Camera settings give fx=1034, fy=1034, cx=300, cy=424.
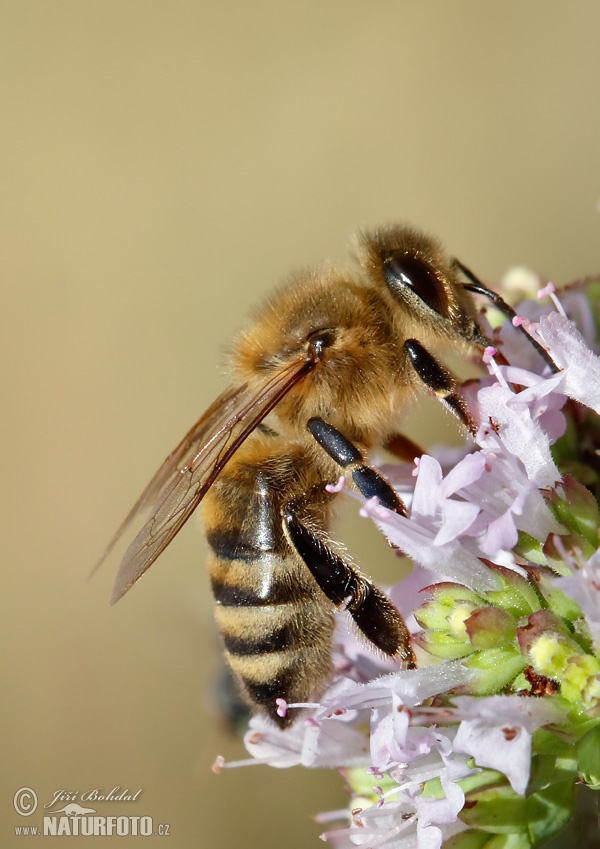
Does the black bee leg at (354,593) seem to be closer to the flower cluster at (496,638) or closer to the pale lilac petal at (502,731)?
the flower cluster at (496,638)

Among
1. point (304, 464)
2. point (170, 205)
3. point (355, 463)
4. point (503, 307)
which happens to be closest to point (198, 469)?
point (304, 464)

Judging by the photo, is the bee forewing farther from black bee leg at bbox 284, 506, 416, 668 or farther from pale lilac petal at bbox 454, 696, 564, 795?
pale lilac petal at bbox 454, 696, 564, 795

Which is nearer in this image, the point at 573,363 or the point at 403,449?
the point at 573,363

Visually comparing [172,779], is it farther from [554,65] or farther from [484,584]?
[554,65]

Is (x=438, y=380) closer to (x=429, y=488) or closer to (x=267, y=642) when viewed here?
(x=429, y=488)

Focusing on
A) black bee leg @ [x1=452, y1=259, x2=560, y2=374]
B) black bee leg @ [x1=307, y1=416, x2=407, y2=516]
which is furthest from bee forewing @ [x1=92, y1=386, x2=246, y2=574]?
black bee leg @ [x1=452, y1=259, x2=560, y2=374]

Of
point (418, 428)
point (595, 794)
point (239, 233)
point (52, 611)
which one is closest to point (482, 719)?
point (595, 794)
